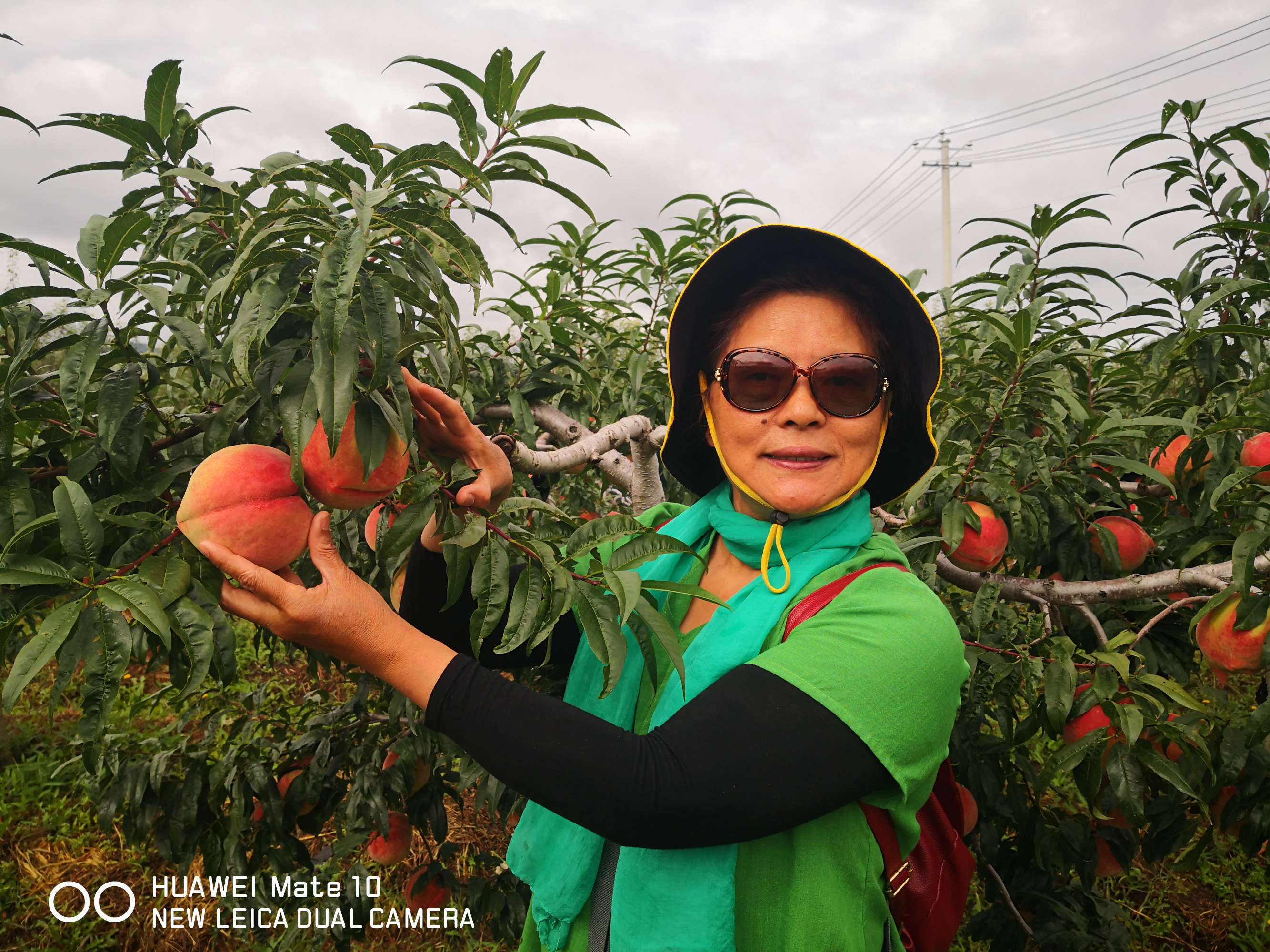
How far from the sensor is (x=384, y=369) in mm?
799

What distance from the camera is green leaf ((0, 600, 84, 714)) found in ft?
2.32

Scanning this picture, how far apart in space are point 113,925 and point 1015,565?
3.72 metres

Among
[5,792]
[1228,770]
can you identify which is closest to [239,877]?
[1228,770]

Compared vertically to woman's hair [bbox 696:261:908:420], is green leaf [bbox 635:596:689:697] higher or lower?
lower

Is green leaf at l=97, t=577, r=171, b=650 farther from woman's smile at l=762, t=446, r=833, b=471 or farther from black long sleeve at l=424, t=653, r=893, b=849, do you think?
woman's smile at l=762, t=446, r=833, b=471

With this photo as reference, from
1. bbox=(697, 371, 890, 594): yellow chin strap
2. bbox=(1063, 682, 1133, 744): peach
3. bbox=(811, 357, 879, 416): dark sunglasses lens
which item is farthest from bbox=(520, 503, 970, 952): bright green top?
bbox=(1063, 682, 1133, 744): peach

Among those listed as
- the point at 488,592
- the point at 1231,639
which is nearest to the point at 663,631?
the point at 488,592

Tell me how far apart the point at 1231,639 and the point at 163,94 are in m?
2.19

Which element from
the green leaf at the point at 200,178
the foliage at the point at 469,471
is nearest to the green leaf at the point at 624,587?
the foliage at the point at 469,471

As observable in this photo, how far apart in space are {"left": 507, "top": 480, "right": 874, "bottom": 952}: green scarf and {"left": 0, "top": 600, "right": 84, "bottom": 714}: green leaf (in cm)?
61

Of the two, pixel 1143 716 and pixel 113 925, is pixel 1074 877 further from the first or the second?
pixel 113 925

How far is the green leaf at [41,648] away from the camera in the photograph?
708mm

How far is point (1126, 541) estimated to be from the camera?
80.3 inches

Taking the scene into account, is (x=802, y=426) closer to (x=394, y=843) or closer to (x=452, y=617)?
(x=452, y=617)
